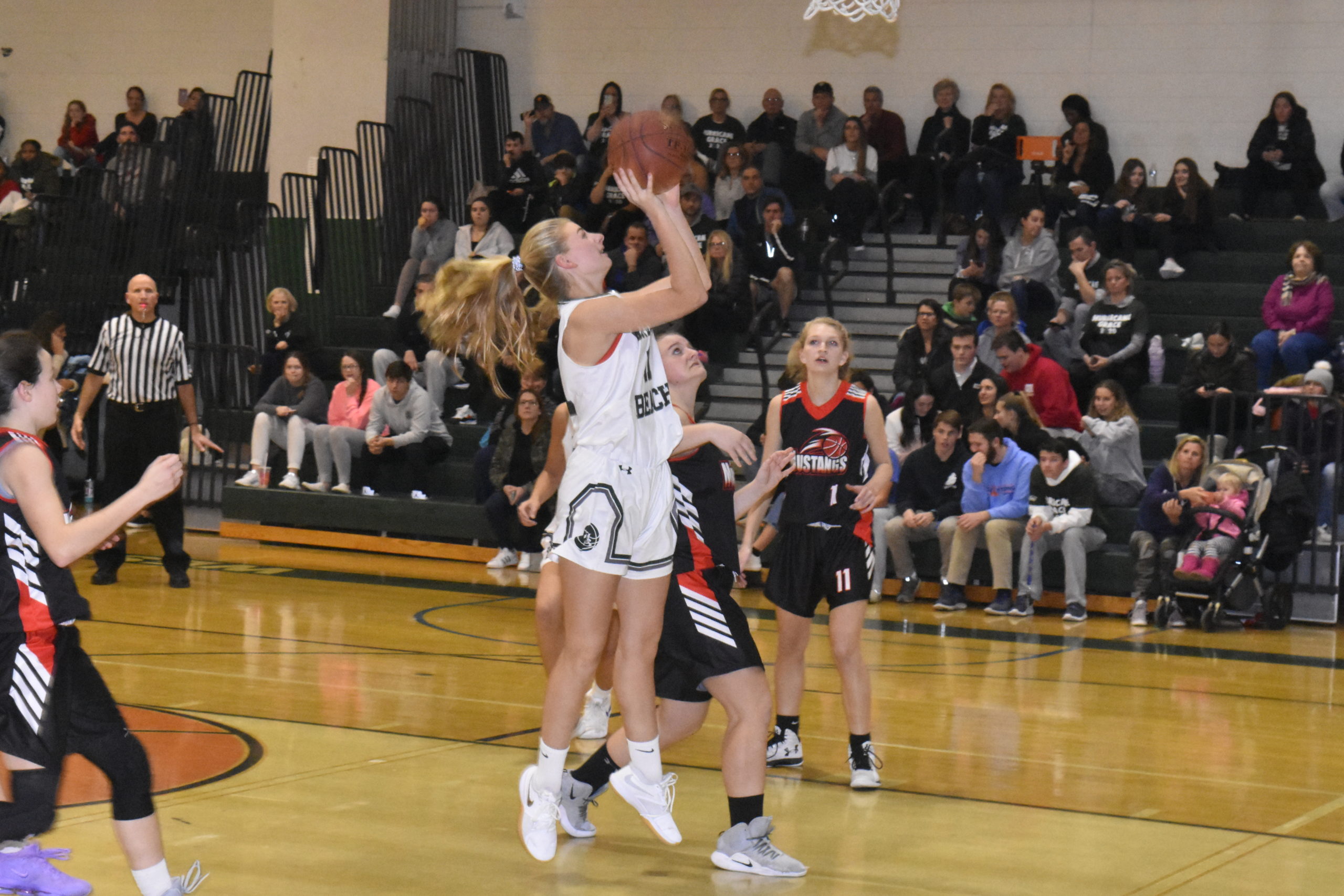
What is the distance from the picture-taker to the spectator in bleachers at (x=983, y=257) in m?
12.8

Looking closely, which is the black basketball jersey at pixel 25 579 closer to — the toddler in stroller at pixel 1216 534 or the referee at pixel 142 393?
the referee at pixel 142 393

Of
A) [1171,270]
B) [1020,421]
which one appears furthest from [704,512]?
[1171,270]

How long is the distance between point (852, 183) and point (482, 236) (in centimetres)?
351

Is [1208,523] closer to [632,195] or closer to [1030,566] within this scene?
[1030,566]

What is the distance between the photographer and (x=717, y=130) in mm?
15180

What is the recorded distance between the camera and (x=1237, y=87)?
14.4 m

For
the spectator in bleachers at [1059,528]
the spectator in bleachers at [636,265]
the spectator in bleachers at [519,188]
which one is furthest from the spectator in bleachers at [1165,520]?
the spectator in bleachers at [519,188]

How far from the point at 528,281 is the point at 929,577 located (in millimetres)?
6994

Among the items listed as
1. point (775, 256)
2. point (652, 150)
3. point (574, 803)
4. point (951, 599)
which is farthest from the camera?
point (775, 256)

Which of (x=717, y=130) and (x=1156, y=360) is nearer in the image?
(x=1156, y=360)

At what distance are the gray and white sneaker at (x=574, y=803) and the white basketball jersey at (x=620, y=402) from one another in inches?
40.0

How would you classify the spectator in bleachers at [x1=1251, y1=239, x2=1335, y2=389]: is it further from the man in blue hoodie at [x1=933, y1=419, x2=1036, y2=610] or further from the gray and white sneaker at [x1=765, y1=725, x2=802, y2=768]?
the gray and white sneaker at [x1=765, y1=725, x2=802, y2=768]

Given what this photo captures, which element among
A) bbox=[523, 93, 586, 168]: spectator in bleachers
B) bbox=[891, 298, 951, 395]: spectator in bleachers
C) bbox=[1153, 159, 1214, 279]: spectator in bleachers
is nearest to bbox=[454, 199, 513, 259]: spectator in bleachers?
→ bbox=[523, 93, 586, 168]: spectator in bleachers

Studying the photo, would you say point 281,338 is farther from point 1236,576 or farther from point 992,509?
point 1236,576
